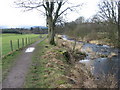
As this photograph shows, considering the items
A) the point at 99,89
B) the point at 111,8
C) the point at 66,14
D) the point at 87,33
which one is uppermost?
the point at 111,8

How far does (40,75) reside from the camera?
7.90m

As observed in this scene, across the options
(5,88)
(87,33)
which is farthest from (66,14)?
(87,33)

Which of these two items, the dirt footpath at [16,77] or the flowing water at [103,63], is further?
the flowing water at [103,63]

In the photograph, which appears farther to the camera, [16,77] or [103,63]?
[103,63]

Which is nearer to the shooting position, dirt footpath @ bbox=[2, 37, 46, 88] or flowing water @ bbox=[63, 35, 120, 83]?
dirt footpath @ bbox=[2, 37, 46, 88]

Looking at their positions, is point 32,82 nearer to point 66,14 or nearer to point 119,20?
point 66,14

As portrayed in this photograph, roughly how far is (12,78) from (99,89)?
13.7 feet

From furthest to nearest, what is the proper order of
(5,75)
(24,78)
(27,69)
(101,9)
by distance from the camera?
(101,9) → (27,69) → (5,75) → (24,78)

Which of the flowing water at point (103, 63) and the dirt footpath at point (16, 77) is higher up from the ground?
the dirt footpath at point (16, 77)

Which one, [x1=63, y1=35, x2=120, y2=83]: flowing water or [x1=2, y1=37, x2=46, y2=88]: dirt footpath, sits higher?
[x1=2, y1=37, x2=46, y2=88]: dirt footpath

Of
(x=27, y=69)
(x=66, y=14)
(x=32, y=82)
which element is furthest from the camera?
(x=66, y=14)

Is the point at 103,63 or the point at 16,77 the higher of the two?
the point at 16,77

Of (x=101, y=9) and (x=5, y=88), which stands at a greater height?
(x=101, y=9)

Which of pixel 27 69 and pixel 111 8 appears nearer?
pixel 27 69
